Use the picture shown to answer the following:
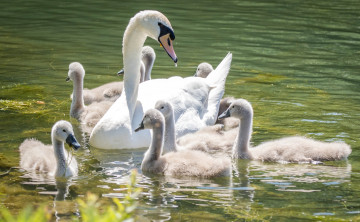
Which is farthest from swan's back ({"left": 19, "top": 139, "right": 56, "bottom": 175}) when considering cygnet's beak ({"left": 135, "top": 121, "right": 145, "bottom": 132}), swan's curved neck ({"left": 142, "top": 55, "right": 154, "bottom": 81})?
swan's curved neck ({"left": 142, "top": 55, "right": 154, "bottom": 81})

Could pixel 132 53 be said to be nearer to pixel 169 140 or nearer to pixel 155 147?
pixel 169 140

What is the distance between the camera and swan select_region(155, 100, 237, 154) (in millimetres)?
7898

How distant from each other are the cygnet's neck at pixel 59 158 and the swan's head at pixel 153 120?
3.20 feet

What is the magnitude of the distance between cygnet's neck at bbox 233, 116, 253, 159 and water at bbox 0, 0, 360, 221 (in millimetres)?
200

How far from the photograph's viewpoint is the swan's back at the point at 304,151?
25.6 ft

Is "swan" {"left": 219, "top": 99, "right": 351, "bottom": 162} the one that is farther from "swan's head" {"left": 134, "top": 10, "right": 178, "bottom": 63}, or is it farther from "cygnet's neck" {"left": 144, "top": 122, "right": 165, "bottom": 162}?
"swan's head" {"left": 134, "top": 10, "right": 178, "bottom": 63}

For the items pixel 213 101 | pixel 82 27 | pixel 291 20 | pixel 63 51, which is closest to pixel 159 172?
pixel 213 101

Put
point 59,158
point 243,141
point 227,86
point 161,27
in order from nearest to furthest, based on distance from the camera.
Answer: point 59,158, point 243,141, point 161,27, point 227,86

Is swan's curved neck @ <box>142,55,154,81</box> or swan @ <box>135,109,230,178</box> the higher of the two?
swan's curved neck @ <box>142,55,154,81</box>

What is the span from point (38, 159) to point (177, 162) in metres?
1.47

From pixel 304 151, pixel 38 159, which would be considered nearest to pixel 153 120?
pixel 38 159

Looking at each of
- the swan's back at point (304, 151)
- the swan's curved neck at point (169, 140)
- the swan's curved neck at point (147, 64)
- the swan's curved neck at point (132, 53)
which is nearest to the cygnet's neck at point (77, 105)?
the swan's curved neck at point (132, 53)

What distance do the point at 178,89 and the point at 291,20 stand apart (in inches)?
401

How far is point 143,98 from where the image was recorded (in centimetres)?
900
